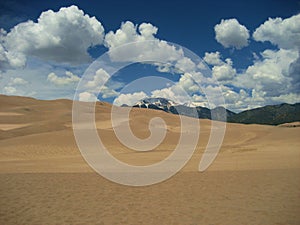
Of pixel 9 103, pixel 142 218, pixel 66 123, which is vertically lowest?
pixel 142 218

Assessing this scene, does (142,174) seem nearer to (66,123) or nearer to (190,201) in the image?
(190,201)

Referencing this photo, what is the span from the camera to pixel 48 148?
29.3m

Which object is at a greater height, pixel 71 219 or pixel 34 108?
pixel 34 108

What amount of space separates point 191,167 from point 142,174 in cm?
357

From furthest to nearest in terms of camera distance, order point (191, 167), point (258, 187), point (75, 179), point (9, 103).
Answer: point (9, 103), point (191, 167), point (75, 179), point (258, 187)

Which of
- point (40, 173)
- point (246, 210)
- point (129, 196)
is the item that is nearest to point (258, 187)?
point (246, 210)

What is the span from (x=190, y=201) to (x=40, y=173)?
9.45 m

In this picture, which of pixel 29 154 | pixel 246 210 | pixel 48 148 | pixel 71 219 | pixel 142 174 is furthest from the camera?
A: pixel 48 148

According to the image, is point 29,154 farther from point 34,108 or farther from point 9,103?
point 9,103

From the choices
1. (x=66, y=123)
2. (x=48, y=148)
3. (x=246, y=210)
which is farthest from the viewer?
(x=66, y=123)

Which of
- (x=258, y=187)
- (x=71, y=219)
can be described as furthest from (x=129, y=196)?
(x=258, y=187)

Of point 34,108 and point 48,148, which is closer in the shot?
point 48,148

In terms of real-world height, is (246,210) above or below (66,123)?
below

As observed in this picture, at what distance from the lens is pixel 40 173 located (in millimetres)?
16141
